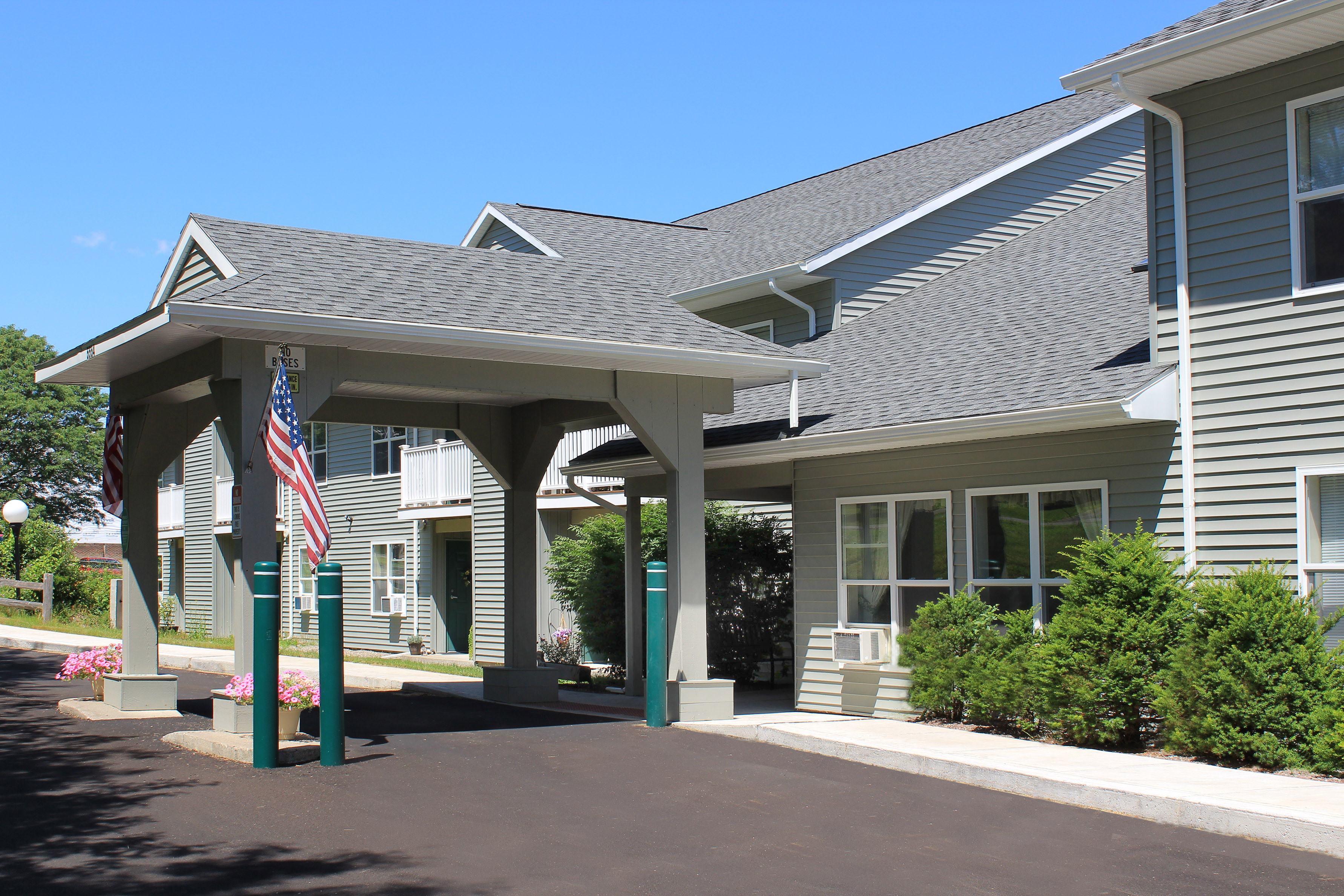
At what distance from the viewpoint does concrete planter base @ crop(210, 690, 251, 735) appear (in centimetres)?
1091

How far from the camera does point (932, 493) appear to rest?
1364 centimetres

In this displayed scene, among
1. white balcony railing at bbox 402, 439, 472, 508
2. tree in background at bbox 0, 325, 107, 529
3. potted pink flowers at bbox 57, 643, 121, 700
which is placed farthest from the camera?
tree in background at bbox 0, 325, 107, 529

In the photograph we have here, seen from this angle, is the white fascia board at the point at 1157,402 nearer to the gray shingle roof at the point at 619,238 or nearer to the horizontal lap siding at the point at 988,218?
the horizontal lap siding at the point at 988,218

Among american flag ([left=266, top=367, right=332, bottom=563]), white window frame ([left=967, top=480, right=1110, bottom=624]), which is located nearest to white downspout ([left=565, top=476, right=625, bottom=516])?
white window frame ([left=967, top=480, right=1110, bottom=624])

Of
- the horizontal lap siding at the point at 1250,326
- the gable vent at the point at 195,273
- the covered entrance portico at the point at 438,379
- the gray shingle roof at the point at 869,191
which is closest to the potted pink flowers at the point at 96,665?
the covered entrance portico at the point at 438,379

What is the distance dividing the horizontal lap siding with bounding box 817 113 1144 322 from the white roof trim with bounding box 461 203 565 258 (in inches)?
213

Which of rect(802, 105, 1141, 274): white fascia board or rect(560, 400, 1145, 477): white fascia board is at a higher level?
rect(802, 105, 1141, 274): white fascia board

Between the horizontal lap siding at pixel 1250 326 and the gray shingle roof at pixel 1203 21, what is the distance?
58cm

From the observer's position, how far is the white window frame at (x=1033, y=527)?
11930mm

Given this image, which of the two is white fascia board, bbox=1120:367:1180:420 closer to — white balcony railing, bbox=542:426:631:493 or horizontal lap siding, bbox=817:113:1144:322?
horizontal lap siding, bbox=817:113:1144:322

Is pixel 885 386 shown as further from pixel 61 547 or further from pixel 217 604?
pixel 61 547

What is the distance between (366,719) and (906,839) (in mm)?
7926

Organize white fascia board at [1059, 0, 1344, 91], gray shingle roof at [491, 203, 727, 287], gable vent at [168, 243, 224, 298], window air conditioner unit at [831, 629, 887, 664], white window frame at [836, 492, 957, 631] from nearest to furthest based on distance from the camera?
white fascia board at [1059, 0, 1344, 91]
gable vent at [168, 243, 224, 298]
white window frame at [836, 492, 957, 631]
window air conditioner unit at [831, 629, 887, 664]
gray shingle roof at [491, 203, 727, 287]

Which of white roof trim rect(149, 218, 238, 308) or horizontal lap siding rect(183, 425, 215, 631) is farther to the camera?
horizontal lap siding rect(183, 425, 215, 631)
